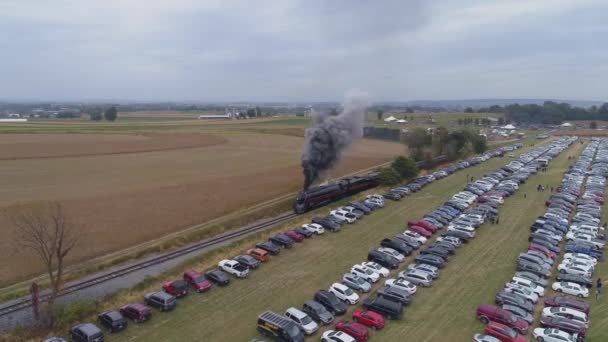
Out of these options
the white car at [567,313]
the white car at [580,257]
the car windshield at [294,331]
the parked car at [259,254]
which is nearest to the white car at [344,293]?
the car windshield at [294,331]

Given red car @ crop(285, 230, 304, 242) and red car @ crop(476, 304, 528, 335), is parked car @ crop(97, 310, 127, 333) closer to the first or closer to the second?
red car @ crop(285, 230, 304, 242)

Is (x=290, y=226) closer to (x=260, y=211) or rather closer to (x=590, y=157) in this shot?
(x=260, y=211)

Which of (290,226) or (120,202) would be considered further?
(120,202)

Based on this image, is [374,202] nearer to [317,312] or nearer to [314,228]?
[314,228]

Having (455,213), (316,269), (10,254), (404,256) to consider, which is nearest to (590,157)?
(455,213)

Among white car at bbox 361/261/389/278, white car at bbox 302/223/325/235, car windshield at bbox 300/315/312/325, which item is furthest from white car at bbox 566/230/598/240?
car windshield at bbox 300/315/312/325

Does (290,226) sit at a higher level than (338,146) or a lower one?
lower
